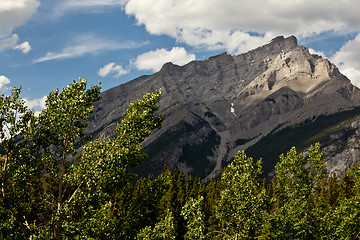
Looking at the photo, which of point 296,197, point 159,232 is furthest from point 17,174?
point 296,197

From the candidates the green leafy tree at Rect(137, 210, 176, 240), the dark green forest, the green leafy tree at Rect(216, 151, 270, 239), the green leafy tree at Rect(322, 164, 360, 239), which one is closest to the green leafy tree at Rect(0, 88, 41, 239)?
the dark green forest

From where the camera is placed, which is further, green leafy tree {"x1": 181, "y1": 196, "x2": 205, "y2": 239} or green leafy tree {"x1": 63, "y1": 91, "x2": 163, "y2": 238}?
green leafy tree {"x1": 181, "y1": 196, "x2": 205, "y2": 239}

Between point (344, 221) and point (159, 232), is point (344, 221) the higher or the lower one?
the lower one

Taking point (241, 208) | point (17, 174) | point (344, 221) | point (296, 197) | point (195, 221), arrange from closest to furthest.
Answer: point (17, 174) < point (195, 221) < point (241, 208) < point (344, 221) < point (296, 197)

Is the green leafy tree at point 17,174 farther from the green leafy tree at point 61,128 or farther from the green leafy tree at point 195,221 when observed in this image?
the green leafy tree at point 195,221

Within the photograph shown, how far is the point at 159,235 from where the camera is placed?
66.9 feet

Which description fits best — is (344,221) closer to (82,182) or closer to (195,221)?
(195,221)

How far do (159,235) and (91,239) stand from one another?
180 inches

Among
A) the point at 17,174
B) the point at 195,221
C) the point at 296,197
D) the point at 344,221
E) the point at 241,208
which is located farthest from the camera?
the point at 296,197

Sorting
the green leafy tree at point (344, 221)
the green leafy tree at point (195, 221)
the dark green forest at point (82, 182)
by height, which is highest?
the dark green forest at point (82, 182)

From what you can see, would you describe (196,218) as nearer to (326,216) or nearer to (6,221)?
(6,221)

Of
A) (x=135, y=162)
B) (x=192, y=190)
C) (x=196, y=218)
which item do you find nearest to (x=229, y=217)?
(x=196, y=218)

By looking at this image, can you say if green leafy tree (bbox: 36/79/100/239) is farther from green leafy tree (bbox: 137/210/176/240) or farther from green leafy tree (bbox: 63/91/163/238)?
green leafy tree (bbox: 137/210/176/240)

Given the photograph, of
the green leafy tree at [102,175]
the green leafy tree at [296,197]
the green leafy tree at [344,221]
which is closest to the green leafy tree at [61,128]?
the green leafy tree at [102,175]
